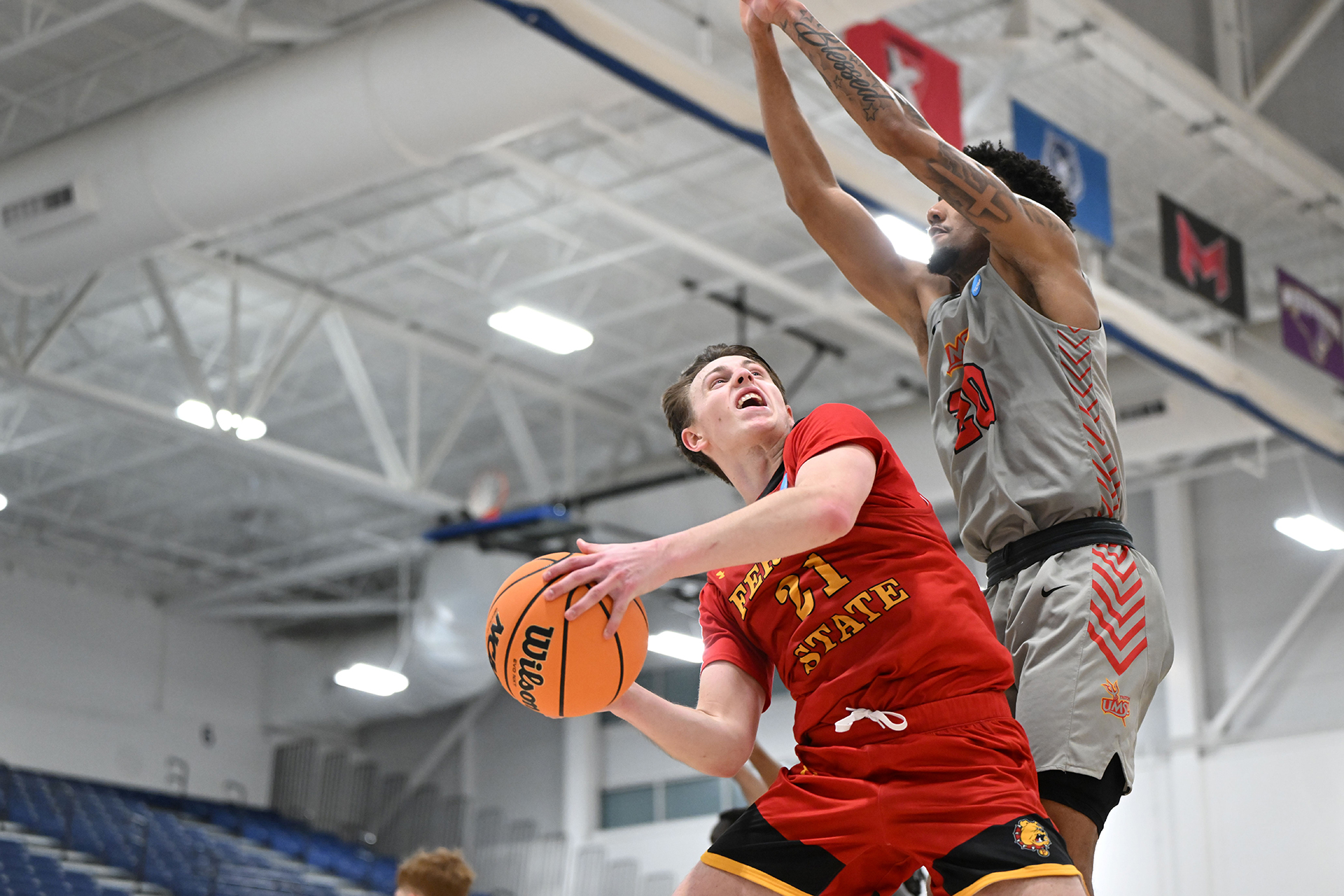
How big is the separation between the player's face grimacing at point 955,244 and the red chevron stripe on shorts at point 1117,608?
0.78 m

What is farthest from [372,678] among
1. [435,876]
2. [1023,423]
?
[1023,423]

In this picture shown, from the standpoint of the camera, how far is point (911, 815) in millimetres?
2959

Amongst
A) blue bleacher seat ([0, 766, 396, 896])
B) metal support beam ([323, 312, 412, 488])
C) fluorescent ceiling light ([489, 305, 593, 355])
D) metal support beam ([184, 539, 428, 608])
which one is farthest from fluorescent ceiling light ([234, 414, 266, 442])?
blue bleacher seat ([0, 766, 396, 896])

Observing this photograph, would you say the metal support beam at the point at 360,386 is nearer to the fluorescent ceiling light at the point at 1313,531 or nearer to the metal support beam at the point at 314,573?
the metal support beam at the point at 314,573

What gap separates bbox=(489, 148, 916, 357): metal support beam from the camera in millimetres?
15180

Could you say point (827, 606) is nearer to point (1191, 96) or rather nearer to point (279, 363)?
point (1191, 96)

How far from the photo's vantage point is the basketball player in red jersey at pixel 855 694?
280cm

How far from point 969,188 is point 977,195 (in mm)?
22

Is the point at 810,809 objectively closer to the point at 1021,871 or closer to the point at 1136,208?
the point at 1021,871

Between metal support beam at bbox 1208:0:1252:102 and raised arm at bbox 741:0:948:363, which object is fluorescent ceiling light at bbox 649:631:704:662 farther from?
raised arm at bbox 741:0:948:363

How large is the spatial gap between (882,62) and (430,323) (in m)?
10.6

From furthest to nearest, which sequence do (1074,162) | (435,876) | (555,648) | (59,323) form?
(59,323) → (1074,162) → (435,876) → (555,648)

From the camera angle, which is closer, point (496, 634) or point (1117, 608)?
point (496, 634)

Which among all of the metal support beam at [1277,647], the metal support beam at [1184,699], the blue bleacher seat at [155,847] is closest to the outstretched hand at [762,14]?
the blue bleacher seat at [155,847]
